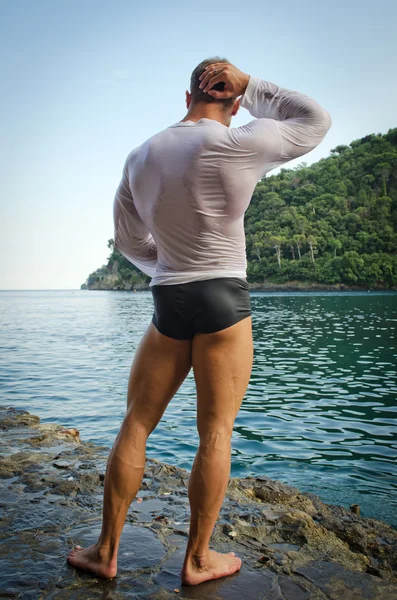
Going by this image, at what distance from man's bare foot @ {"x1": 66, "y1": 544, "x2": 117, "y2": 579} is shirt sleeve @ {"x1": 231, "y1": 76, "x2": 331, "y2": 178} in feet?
6.04

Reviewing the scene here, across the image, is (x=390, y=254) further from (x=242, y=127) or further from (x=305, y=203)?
(x=242, y=127)

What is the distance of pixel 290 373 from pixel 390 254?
89386mm

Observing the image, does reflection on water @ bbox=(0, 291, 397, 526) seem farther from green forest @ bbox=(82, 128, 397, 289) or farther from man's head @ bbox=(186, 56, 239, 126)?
green forest @ bbox=(82, 128, 397, 289)

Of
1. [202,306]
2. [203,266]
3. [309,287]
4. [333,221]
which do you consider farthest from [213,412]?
[333,221]

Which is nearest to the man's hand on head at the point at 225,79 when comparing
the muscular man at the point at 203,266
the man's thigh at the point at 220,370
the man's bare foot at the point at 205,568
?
the muscular man at the point at 203,266

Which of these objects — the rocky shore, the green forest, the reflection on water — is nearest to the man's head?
the rocky shore

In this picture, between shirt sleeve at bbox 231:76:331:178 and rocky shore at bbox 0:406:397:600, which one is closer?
shirt sleeve at bbox 231:76:331:178

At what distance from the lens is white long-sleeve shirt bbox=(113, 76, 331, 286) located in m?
2.00

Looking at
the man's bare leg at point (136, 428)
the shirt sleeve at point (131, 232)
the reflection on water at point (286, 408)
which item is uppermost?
the shirt sleeve at point (131, 232)

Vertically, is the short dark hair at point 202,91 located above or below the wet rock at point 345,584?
above

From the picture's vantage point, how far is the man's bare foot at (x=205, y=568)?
7.17ft

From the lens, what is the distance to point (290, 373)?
44.7ft

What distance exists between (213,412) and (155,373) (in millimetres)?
309

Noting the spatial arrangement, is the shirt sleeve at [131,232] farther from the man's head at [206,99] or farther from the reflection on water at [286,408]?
the reflection on water at [286,408]
